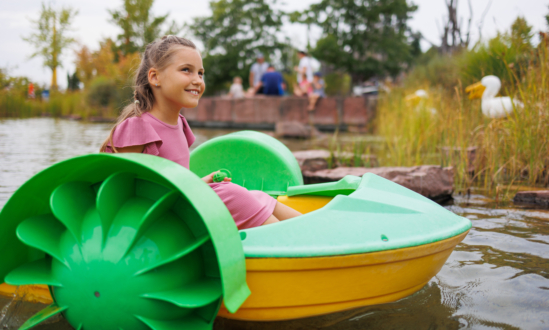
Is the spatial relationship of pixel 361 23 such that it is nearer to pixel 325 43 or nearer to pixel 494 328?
pixel 325 43

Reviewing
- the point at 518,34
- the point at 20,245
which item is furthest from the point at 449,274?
the point at 518,34

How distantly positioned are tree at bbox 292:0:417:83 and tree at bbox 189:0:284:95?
4119 millimetres

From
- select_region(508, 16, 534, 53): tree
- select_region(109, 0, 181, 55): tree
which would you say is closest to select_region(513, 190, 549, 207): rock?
select_region(508, 16, 534, 53): tree

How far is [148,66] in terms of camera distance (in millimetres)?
1795

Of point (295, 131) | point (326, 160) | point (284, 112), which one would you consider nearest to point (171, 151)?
point (326, 160)

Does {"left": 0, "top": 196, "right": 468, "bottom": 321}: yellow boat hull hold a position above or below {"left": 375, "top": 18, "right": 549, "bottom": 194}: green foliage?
below

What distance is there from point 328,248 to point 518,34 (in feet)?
18.1

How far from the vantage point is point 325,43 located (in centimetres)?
1814

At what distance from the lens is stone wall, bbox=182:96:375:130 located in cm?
1049

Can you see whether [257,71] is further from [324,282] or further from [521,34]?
[324,282]

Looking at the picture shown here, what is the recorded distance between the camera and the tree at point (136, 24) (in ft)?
89.2

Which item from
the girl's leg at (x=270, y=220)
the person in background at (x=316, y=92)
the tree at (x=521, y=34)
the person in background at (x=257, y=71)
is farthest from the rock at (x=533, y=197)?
the person in background at (x=257, y=71)

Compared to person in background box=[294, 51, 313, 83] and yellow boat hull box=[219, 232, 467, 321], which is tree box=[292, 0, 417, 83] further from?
yellow boat hull box=[219, 232, 467, 321]

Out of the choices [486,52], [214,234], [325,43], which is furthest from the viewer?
[325,43]
